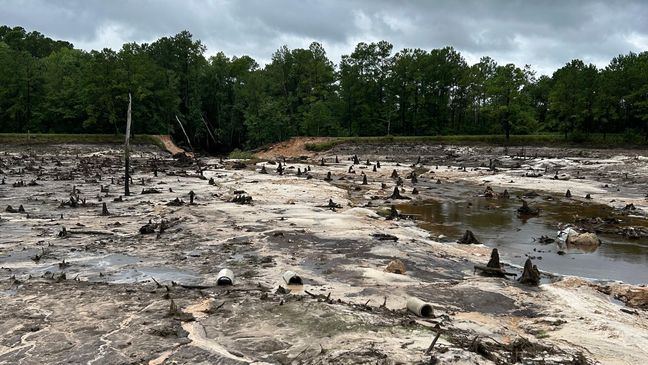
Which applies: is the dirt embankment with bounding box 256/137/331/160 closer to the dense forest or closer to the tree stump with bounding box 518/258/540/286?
the dense forest

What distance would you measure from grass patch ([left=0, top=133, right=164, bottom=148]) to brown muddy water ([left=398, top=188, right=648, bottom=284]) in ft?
185

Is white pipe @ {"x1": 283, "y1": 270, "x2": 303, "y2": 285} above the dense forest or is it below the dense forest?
below

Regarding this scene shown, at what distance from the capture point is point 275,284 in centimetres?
1191

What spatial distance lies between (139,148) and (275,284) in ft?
217

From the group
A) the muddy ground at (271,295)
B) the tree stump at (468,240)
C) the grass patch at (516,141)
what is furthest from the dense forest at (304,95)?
the tree stump at (468,240)

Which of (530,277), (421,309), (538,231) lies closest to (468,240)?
(538,231)

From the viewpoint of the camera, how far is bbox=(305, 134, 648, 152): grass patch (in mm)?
62338

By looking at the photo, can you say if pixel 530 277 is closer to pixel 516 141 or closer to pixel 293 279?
pixel 293 279

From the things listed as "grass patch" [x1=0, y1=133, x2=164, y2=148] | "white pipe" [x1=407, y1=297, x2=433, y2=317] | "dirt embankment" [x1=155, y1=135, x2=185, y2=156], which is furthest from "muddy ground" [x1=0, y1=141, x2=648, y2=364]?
"dirt embankment" [x1=155, y1=135, x2=185, y2=156]

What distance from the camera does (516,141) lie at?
68.1 meters

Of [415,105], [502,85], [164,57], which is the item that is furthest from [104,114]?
[502,85]

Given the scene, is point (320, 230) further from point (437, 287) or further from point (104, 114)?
point (104, 114)

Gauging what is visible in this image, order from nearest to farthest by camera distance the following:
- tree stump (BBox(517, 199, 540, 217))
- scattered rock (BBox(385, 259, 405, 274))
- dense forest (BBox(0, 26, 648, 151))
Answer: scattered rock (BBox(385, 259, 405, 274))
tree stump (BBox(517, 199, 540, 217))
dense forest (BBox(0, 26, 648, 151))

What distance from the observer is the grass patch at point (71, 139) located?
220 feet
